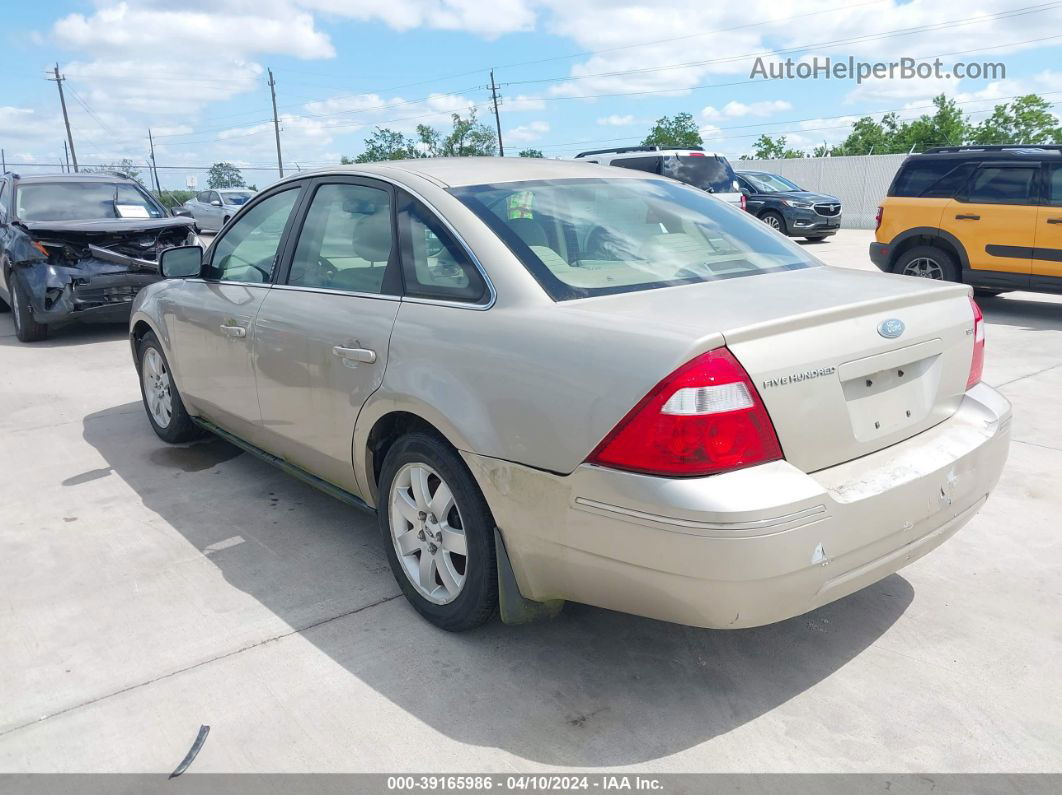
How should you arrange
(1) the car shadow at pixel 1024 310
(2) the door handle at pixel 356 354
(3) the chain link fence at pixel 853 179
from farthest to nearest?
1. (3) the chain link fence at pixel 853 179
2. (1) the car shadow at pixel 1024 310
3. (2) the door handle at pixel 356 354

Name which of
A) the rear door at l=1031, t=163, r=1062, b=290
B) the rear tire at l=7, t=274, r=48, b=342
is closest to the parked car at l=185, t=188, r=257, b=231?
the rear tire at l=7, t=274, r=48, b=342

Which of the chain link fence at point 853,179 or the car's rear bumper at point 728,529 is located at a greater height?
the chain link fence at point 853,179

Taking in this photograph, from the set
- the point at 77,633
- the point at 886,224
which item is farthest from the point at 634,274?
the point at 886,224

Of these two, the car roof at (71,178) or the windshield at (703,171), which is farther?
the windshield at (703,171)

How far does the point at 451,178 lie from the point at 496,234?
0.53 meters

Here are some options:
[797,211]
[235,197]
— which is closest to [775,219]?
[797,211]

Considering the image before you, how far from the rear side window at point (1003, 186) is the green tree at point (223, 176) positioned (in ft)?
97.7

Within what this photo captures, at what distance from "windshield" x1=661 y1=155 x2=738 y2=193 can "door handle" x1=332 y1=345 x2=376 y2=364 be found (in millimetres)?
11557

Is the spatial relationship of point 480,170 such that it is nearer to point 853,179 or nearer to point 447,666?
point 447,666

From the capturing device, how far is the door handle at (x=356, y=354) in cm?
314

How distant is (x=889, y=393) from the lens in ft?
8.61

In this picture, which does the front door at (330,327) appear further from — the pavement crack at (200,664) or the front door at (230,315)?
the pavement crack at (200,664)

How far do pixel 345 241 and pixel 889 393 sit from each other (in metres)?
2.21

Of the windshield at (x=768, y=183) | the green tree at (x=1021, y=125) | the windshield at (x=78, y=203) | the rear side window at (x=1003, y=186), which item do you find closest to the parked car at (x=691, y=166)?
the rear side window at (x=1003, y=186)
